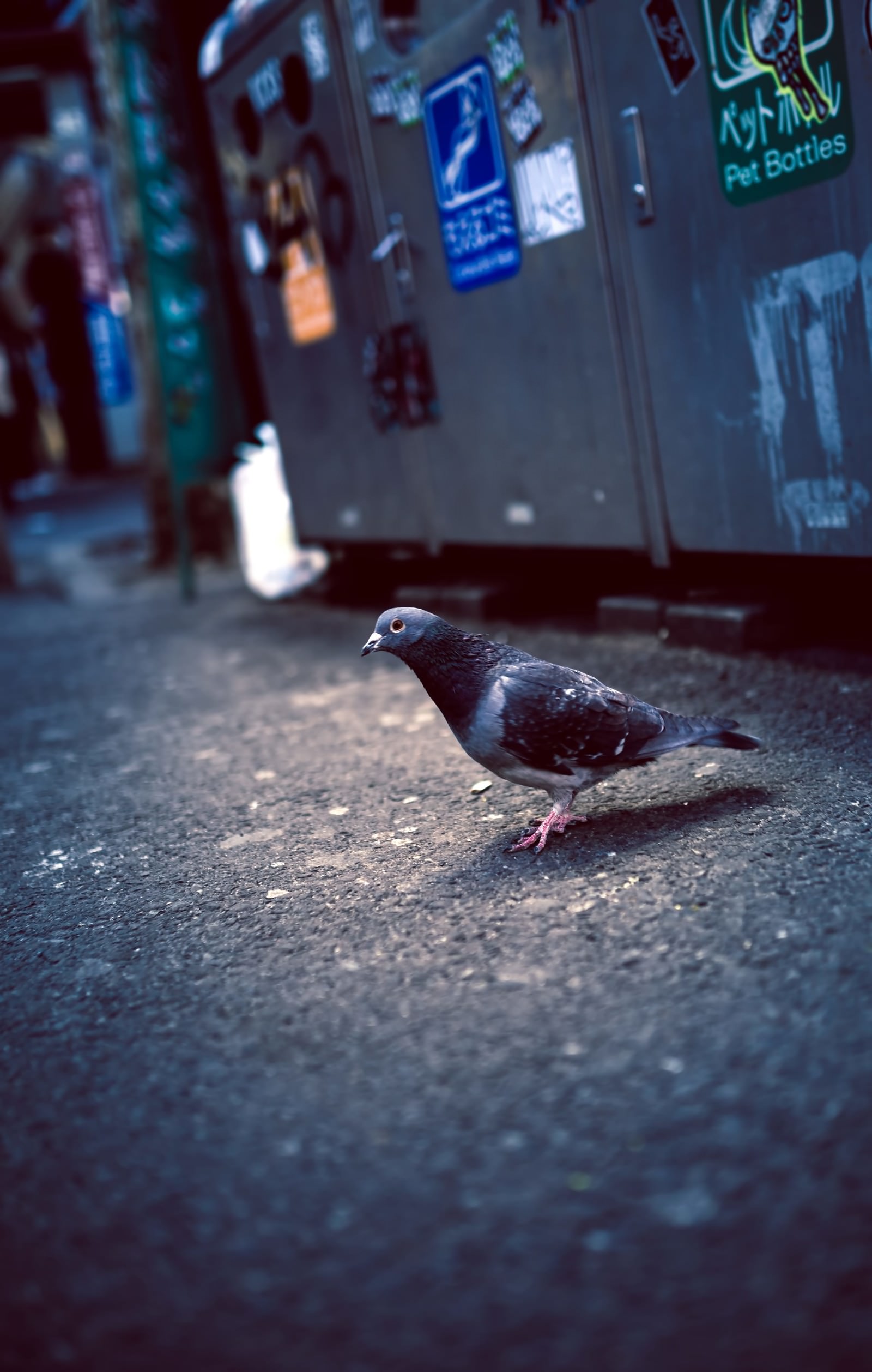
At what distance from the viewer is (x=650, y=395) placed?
12.7 feet

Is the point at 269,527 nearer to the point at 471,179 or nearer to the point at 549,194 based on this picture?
the point at 471,179

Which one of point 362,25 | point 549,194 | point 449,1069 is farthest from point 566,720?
point 362,25

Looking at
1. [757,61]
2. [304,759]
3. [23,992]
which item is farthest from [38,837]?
[757,61]

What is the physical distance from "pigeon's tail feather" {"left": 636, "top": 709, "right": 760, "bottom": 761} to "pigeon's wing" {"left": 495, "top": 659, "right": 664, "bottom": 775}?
0.02 m

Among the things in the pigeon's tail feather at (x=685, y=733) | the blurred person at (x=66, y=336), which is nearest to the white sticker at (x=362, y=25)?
the pigeon's tail feather at (x=685, y=733)

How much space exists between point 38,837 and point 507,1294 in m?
2.29

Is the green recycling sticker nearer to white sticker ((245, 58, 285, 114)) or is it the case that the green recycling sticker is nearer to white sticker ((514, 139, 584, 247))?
white sticker ((514, 139, 584, 247))

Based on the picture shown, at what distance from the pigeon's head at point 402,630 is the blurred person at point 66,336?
68.4 ft

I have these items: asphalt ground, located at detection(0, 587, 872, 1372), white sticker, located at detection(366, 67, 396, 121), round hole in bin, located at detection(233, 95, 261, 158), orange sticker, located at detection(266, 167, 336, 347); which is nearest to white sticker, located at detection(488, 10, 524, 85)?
white sticker, located at detection(366, 67, 396, 121)

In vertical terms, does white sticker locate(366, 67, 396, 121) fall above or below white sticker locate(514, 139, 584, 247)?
above

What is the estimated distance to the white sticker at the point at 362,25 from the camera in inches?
183

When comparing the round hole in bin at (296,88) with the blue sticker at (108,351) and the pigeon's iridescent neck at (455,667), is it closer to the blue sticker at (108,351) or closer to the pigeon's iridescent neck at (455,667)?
the pigeon's iridescent neck at (455,667)

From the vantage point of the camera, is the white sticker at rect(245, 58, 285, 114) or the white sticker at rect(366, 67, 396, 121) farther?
the white sticker at rect(245, 58, 285, 114)

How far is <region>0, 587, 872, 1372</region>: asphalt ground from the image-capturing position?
1395 millimetres
